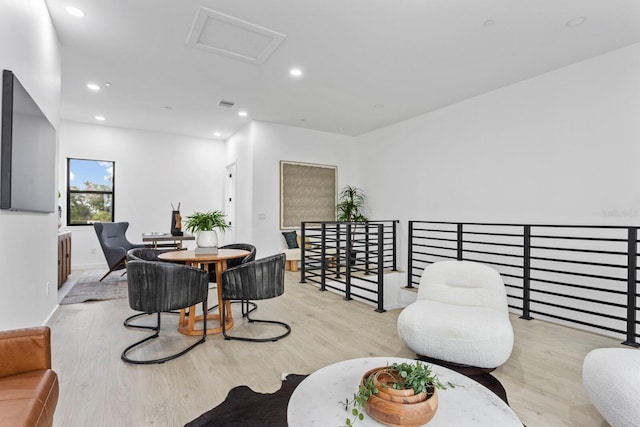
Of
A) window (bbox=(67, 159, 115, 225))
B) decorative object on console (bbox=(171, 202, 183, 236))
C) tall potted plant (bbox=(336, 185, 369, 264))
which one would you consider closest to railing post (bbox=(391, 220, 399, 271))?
tall potted plant (bbox=(336, 185, 369, 264))

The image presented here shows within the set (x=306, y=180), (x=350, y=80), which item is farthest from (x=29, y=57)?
(x=306, y=180)

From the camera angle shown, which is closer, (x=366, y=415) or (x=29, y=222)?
(x=366, y=415)

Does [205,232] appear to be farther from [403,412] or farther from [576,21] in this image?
[576,21]

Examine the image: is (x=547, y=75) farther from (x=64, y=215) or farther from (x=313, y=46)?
(x=64, y=215)

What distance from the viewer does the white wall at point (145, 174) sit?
6703mm

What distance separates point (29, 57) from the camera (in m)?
2.58

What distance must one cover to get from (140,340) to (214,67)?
3173mm

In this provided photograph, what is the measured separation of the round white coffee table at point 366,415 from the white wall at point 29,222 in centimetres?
210

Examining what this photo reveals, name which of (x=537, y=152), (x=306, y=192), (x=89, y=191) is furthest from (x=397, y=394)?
(x=89, y=191)

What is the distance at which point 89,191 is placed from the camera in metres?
6.83

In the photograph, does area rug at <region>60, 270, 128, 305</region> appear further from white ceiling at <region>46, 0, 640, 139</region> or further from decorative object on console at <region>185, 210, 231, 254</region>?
white ceiling at <region>46, 0, 640, 139</region>

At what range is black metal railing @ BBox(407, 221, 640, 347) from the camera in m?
3.11

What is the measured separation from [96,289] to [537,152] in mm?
6437

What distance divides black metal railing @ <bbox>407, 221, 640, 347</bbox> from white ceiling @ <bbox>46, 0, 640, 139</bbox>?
1.92m
